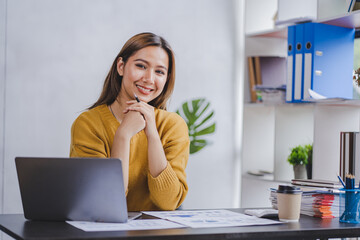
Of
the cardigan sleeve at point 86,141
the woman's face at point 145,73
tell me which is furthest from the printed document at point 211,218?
the woman's face at point 145,73

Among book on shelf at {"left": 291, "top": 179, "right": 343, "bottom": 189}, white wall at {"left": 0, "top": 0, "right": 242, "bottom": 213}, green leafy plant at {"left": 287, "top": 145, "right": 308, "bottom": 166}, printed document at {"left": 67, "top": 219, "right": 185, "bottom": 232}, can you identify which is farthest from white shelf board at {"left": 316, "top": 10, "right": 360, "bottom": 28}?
printed document at {"left": 67, "top": 219, "right": 185, "bottom": 232}

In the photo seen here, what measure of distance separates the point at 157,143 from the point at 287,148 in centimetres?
173

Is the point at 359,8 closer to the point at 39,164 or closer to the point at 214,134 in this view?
the point at 214,134

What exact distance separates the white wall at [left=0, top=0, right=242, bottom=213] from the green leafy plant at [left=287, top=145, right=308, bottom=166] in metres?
0.70

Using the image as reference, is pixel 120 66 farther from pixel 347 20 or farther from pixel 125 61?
pixel 347 20

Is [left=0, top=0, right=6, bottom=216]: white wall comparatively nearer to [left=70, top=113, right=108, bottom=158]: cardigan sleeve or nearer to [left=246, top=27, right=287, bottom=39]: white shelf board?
[left=70, top=113, right=108, bottom=158]: cardigan sleeve

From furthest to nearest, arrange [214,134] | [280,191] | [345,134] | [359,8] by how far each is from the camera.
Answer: [214,134] → [359,8] → [345,134] → [280,191]

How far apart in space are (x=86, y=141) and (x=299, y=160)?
1711 millimetres

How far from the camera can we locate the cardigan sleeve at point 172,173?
71.2 inches

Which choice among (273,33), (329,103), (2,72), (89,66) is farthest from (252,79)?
(2,72)

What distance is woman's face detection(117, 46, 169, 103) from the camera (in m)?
2.00

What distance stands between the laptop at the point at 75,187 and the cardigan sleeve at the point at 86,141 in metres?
0.47

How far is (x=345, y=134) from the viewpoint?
2242 mm

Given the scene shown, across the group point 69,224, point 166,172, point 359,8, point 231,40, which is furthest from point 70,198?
point 231,40
